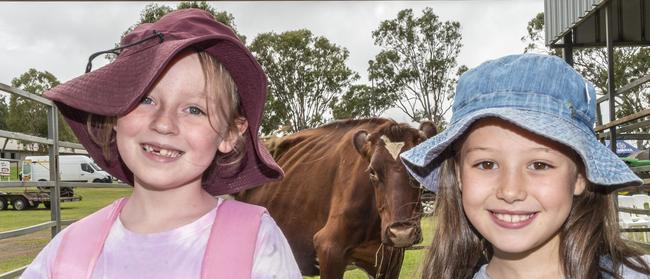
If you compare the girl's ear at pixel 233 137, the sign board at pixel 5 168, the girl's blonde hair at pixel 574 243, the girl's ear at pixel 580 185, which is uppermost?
the girl's ear at pixel 233 137

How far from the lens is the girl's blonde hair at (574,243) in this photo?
1.91m

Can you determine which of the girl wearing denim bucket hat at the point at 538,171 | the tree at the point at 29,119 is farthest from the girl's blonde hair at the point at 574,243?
the tree at the point at 29,119

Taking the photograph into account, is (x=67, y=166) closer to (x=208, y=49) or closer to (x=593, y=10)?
(x=593, y=10)

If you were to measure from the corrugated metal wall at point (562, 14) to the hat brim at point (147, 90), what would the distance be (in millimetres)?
6838

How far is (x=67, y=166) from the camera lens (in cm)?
3566

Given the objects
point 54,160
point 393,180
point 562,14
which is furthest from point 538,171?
point 562,14

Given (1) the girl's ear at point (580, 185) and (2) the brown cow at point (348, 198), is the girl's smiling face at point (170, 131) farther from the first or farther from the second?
(2) the brown cow at point (348, 198)

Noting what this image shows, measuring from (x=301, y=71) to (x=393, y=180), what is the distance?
92.9 ft

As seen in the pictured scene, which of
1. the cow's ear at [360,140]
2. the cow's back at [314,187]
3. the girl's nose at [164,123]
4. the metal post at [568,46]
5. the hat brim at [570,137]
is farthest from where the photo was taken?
the metal post at [568,46]

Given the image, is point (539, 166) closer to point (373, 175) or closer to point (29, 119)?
point (373, 175)

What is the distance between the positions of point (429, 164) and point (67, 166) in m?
36.2

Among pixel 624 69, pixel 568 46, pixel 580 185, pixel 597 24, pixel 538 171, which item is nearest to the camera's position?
pixel 538 171

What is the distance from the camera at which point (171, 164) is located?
1.84 meters

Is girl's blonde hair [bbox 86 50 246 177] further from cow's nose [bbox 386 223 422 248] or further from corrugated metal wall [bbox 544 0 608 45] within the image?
corrugated metal wall [bbox 544 0 608 45]
